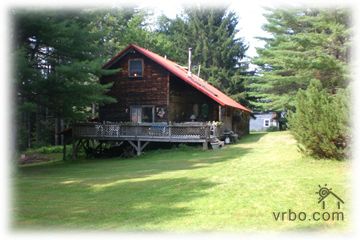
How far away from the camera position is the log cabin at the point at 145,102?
82.2ft

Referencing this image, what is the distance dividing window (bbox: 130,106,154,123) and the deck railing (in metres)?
2.74

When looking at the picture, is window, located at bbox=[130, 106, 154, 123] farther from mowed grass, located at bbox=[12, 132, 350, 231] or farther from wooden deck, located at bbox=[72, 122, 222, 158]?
mowed grass, located at bbox=[12, 132, 350, 231]

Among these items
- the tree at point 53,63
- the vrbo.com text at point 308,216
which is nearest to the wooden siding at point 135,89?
the tree at point 53,63

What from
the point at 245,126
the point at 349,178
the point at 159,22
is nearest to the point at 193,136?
the point at 349,178

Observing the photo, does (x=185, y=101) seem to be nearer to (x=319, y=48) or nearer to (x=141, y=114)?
(x=141, y=114)

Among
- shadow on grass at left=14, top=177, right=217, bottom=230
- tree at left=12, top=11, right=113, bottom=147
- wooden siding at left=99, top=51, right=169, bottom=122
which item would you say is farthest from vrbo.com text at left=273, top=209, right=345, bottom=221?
wooden siding at left=99, top=51, right=169, bottom=122

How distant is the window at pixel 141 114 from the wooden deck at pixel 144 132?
2.18m

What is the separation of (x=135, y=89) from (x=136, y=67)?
158cm

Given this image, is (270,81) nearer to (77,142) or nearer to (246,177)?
(77,142)

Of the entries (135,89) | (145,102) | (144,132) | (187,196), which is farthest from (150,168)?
(135,89)

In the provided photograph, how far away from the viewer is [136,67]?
27.3 meters

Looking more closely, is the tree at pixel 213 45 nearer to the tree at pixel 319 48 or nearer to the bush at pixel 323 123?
the tree at pixel 319 48

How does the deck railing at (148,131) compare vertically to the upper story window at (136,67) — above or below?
below

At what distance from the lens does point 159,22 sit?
5888cm
